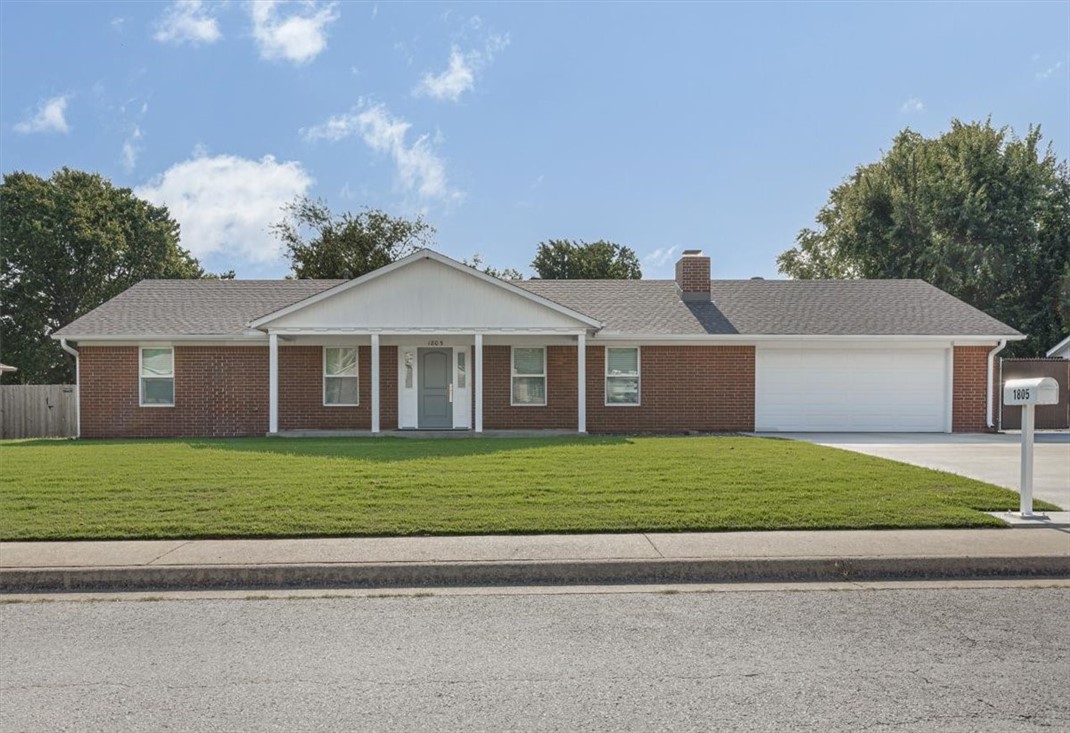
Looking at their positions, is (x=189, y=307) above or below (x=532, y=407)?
above

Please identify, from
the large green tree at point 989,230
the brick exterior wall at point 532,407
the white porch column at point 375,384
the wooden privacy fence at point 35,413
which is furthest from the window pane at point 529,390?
the large green tree at point 989,230

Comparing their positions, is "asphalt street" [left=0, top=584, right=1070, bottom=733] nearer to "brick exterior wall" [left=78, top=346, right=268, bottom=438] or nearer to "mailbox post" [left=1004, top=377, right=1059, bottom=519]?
"mailbox post" [left=1004, top=377, right=1059, bottom=519]

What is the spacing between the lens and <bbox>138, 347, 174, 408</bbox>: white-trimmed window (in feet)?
65.8

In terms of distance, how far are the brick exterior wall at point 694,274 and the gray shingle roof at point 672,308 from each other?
1.45 ft

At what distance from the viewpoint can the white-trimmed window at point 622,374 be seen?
805 inches

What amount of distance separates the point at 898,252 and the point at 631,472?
31.5 meters

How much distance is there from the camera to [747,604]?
595cm

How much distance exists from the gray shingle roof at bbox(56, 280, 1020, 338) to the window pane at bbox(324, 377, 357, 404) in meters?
2.53

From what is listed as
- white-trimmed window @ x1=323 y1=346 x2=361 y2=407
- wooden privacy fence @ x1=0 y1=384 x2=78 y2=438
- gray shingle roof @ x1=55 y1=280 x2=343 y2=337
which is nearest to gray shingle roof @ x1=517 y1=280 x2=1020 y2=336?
white-trimmed window @ x1=323 y1=346 x2=361 y2=407

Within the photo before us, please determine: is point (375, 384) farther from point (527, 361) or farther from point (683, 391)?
point (683, 391)

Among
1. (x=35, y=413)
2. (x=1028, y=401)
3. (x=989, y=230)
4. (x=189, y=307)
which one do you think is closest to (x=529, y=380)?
A: (x=189, y=307)

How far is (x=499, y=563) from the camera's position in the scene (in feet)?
22.1

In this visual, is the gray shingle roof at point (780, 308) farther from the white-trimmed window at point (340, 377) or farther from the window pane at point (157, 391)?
the window pane at point (157, 391)

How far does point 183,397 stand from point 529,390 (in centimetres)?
852
